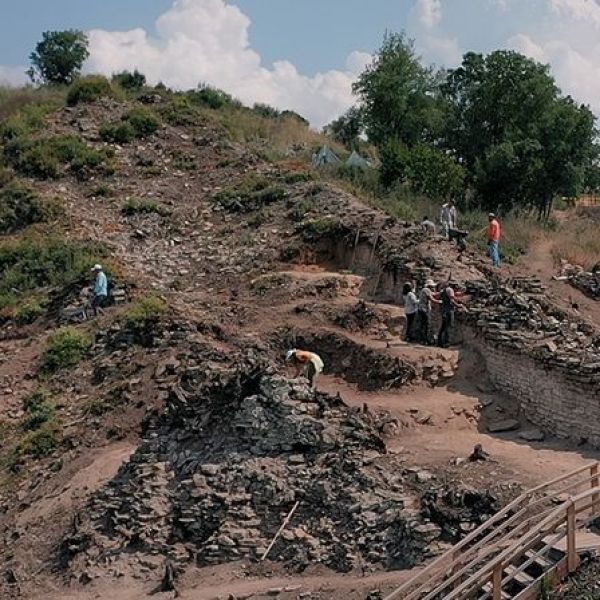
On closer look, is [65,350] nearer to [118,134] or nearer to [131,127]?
[118,134]

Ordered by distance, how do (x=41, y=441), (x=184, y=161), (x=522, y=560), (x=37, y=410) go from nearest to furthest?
(x=522, y=560), (x=41, y=441), (x=37, y=410), (x=184, y=161)

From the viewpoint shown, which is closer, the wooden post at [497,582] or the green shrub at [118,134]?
the wooden post at [497,582]

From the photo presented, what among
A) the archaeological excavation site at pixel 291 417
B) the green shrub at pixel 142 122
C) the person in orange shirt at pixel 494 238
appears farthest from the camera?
the green shrub at pixel 142 122

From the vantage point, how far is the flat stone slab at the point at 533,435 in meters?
14.1

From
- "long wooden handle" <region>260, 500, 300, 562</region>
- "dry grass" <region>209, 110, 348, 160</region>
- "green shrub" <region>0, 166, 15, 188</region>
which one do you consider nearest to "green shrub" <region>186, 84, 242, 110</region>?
"dry grass" <region>209, 110, 348, 160</region>

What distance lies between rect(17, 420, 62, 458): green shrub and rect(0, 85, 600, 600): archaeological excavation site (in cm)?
4

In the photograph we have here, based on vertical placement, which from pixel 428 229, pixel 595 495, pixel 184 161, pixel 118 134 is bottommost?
pixel 595 495

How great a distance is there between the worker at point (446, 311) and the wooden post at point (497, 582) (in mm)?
8243

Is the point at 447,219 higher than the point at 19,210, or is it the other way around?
the point at 447,219

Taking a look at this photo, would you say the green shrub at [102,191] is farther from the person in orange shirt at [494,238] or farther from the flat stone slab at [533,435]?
the flat stone slab at [533,435]

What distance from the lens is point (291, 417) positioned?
13797 mm

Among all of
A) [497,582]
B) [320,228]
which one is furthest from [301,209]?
[497,582]

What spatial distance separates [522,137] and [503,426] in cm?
1546

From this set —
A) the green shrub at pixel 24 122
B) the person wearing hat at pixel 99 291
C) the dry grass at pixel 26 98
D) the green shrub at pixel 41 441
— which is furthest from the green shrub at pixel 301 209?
the dry grass at pixel 26 98
